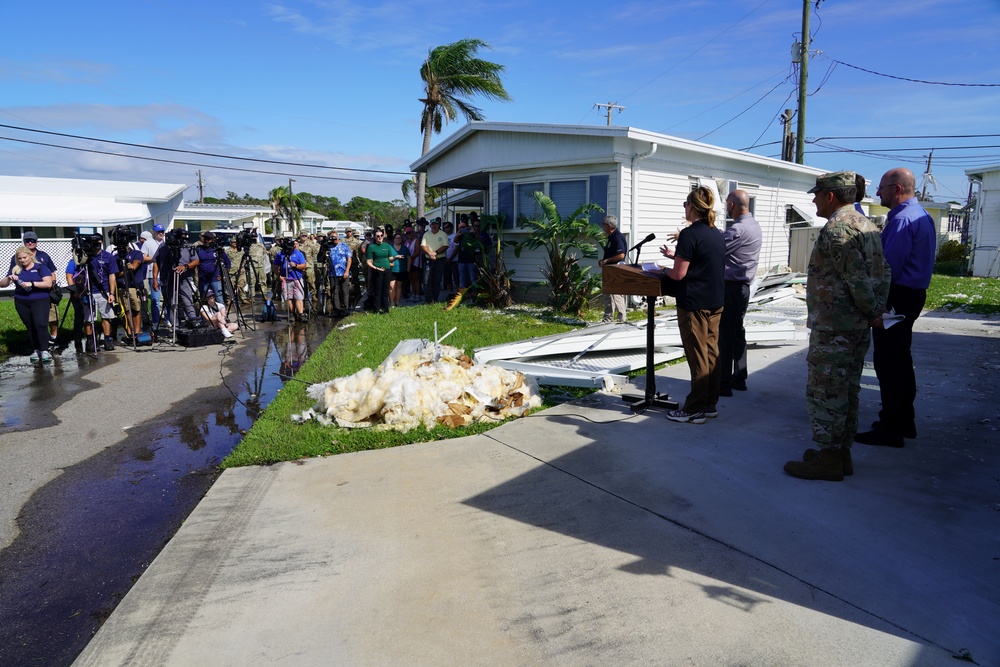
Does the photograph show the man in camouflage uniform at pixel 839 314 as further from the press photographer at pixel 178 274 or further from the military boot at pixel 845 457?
the press photographer at pixel 178 274

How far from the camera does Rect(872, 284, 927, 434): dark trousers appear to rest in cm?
460

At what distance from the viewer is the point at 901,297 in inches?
186

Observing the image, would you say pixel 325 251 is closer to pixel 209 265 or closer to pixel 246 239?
pixel 246 239

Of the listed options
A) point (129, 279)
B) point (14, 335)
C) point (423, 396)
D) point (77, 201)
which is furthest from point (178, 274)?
point (77, 201)

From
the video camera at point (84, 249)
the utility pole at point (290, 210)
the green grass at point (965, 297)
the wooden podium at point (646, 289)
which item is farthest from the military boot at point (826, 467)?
the utility pole at point (290, 210)

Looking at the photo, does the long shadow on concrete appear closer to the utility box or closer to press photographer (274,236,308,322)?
press photographer (274,236,308,322)

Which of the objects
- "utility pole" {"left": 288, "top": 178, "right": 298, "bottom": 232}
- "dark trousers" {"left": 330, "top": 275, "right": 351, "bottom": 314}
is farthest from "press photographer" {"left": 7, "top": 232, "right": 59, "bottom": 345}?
"utility pole" {"left": 288, "top": 178, "right": 298, "bottom": 232}

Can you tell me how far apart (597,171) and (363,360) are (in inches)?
259

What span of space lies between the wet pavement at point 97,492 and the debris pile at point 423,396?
3.35 feet

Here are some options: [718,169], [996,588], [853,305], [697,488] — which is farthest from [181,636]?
[718,169]

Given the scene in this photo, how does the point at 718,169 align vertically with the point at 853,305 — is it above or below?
above

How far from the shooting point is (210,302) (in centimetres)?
1122

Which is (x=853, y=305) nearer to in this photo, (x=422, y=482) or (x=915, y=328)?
(x=422, y=482)

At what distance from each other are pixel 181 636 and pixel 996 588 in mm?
3624
